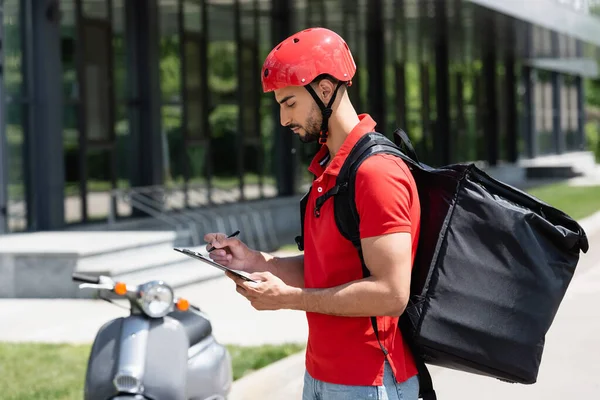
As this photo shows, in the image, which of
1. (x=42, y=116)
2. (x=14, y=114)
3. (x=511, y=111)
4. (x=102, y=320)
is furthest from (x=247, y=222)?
(x=511, y=111)

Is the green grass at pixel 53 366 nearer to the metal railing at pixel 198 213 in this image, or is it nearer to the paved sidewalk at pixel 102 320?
the paved sidewalk at pixel 102 320

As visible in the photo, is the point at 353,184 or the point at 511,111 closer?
A: the point at 353,184

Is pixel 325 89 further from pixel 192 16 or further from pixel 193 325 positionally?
pixel 192 16

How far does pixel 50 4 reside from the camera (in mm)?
16312

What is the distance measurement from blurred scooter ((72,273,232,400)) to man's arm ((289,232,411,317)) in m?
2.37

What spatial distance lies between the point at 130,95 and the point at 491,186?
1587cm

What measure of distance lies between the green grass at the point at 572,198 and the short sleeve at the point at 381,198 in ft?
57.7

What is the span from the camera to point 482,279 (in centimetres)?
332

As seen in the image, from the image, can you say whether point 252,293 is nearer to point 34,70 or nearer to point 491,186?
point 491,186

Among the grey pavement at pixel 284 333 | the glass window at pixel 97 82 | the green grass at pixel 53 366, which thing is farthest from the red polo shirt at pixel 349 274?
the glass window at pixel 97 82

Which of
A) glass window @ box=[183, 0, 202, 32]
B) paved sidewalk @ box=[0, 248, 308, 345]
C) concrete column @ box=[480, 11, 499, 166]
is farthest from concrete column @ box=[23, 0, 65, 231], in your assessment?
concrete column @ box=[480, 11, 499, 166]

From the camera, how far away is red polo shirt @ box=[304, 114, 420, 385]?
318 cm

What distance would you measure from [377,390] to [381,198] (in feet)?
1.87

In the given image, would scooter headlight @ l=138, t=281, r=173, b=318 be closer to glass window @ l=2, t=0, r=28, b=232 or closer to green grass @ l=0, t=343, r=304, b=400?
green grass @ l=0, t=343, r=304, b=400
